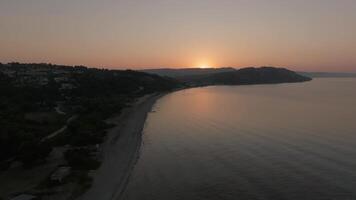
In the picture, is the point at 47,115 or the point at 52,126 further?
the point at 47,115

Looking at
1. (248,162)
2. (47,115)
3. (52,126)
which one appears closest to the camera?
(248,162)

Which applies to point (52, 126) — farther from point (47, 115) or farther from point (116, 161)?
point (116, 161)

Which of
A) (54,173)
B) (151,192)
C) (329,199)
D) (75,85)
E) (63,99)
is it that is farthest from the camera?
(75,85)

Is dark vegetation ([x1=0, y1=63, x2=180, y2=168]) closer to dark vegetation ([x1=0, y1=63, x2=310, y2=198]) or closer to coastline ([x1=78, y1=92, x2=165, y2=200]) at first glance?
dark vegetation ([x1=0, y1=63, x2=310, y2=198])

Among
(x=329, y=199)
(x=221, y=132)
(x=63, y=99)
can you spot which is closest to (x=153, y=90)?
(x=63, y=99)

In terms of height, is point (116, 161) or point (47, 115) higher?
point (47, 115)

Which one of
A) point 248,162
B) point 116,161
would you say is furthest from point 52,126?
point 248,162

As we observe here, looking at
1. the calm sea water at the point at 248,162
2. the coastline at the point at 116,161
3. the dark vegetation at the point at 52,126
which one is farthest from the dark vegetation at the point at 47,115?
the calm sea water at the point at 248,162

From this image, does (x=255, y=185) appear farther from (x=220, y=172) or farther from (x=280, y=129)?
(x=280, y=129)
